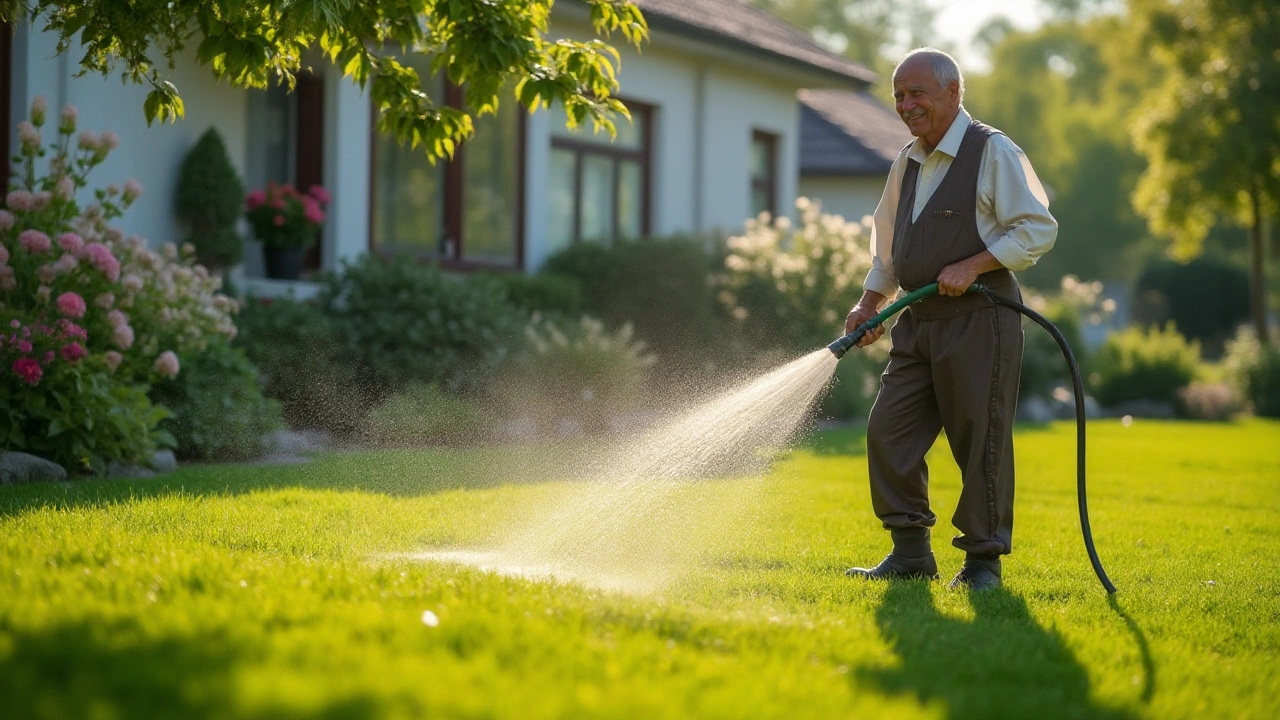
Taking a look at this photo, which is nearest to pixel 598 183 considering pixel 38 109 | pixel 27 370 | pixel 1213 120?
pixel 38 109

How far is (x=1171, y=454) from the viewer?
43.5 ft

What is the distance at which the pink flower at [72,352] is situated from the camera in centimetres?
698

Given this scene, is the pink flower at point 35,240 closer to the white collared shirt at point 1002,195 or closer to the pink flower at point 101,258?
the pink flower at point 101,258

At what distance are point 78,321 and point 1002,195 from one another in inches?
199

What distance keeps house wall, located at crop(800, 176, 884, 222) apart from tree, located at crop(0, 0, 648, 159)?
16951 millimetres

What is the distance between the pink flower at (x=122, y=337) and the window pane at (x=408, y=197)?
218 inches

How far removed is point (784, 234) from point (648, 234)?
1574mm

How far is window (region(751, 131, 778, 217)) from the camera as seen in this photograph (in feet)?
61.5

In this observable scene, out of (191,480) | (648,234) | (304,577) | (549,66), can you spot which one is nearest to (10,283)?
(191,480)

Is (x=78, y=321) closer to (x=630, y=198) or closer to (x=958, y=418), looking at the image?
(x=958, y=418)

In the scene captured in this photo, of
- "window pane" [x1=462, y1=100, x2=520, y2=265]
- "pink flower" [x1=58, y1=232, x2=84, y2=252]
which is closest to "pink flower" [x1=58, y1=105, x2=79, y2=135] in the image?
"pink flower" [x1=58, y1=232, x2=84, y2=252]

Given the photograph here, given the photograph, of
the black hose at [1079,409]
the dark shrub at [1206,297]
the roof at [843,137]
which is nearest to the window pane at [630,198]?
the roof at [843,137]

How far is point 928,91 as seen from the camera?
5121 mm

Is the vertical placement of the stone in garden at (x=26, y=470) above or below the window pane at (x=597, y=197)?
below
